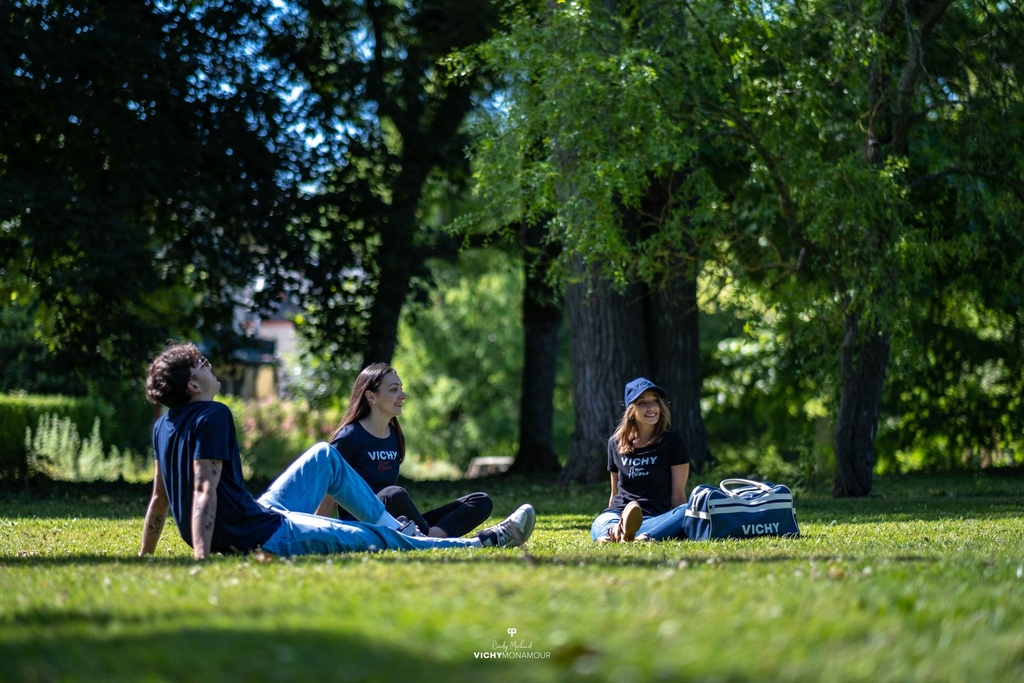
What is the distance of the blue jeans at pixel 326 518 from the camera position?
287 inches

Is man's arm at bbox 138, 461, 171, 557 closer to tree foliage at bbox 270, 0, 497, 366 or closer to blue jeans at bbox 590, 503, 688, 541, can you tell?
blue jeans at bbox 590, 503, 688, 541

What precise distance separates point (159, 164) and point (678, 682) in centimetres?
1511

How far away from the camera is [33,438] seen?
66.7 feet

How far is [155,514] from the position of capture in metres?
7.39

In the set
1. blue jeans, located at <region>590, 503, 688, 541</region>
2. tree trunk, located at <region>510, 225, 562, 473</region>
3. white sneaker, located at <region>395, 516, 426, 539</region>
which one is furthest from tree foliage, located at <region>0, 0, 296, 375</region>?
blue jeans, located at <region>590, 503, 688, 541</region>

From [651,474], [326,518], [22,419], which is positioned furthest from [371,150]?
[326,518]

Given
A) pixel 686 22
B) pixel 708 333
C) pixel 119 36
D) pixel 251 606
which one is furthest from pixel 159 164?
pixel 708 333

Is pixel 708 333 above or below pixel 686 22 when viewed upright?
below

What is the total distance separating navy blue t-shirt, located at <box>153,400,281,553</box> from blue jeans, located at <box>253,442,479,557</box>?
14cm

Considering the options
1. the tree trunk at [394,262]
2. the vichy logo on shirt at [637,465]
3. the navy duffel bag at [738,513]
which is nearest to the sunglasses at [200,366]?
the vichy logo on shirt at [637,465]

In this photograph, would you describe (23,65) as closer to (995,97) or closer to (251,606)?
(995,97)

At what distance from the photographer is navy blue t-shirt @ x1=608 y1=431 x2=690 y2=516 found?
924 cm

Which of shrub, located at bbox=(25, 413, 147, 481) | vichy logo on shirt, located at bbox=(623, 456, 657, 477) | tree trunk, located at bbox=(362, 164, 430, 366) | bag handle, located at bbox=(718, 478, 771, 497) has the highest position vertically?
tree trunk, located at bbox=(362, 164, 430, 366)

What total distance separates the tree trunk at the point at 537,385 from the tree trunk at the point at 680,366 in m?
3.94
